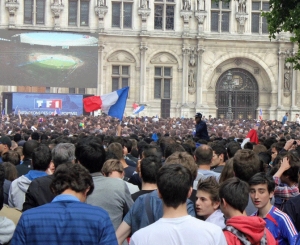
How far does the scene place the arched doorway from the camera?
44.1 metres

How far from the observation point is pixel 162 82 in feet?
141

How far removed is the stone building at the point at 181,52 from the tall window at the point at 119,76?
2.3 inches

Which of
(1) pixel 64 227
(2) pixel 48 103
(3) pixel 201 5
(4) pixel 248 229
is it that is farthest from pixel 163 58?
(1) pixel 64 227

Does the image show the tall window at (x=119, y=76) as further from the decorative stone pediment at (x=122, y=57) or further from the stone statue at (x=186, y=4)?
the stone statue at (x=186, y=4)

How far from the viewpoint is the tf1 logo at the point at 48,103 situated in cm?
3656

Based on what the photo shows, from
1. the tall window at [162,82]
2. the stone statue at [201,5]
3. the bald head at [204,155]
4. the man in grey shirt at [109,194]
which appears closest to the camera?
Result: the man in grey shirt at [109,194]

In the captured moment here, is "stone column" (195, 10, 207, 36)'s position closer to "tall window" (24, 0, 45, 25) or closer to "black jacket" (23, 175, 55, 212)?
"tall window" (24, 0, 45, 25)

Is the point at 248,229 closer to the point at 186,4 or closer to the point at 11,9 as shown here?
the point at 11,9

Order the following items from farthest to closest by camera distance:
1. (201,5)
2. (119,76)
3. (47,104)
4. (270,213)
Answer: (201,5), (119,76), (47,104), (270,213)

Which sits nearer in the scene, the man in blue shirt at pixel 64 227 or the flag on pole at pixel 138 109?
the man in blue shirt at pixel 64 227

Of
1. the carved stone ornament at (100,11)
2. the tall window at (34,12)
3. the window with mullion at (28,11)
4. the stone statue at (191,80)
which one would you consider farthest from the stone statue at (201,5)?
the window with mullion at (28,11)

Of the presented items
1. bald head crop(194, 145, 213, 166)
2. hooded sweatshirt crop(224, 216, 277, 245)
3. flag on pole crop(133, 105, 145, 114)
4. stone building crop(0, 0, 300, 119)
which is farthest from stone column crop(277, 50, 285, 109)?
hooded sweatshirt crop(224, 216, 277, 245)

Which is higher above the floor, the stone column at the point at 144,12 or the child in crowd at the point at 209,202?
the stone column at the point at 144,12

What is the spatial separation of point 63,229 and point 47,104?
32013 mm
